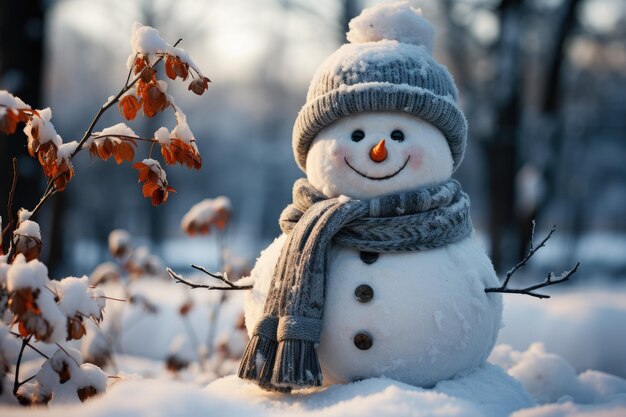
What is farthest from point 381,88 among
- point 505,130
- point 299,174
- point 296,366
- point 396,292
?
point 299,174

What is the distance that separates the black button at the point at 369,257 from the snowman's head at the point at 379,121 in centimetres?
24

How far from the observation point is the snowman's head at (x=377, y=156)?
2553mm

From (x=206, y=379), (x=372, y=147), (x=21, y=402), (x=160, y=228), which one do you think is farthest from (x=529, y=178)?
(x=160, y=228)

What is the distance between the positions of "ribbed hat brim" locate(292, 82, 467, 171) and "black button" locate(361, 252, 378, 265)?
0.56m

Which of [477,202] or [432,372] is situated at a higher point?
[477,202]

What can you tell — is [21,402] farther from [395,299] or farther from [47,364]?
[395,299]

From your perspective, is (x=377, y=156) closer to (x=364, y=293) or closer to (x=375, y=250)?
(x=375, y=250)

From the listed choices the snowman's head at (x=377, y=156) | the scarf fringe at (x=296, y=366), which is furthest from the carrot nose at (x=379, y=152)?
the scarf fringe at (x=296, y=366)

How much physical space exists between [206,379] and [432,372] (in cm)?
181

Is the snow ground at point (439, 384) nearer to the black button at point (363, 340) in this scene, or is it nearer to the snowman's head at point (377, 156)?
the black button at point (363, 340)

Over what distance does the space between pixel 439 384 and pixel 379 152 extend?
918 mm

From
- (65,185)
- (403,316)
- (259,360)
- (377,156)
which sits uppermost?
(377,156)

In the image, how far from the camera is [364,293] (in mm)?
2420

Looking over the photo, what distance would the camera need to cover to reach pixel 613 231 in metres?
27.9
